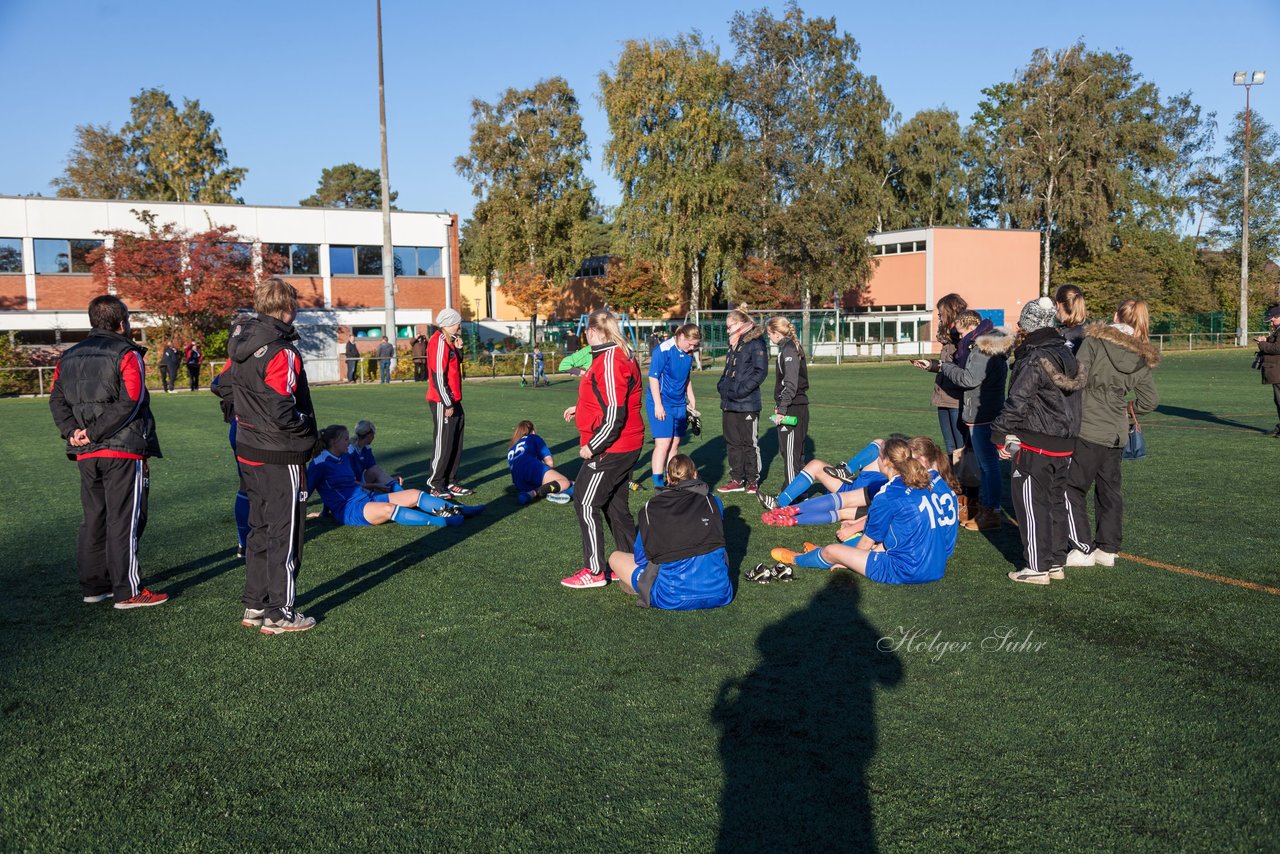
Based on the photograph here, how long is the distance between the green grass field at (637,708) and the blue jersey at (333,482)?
838 mm

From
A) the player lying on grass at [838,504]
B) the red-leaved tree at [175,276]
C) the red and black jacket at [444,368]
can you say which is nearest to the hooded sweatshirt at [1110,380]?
the player lying on grass at [838,504]

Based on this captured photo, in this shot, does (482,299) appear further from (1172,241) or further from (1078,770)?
(1078,770)

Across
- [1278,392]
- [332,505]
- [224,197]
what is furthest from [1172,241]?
[332,505]

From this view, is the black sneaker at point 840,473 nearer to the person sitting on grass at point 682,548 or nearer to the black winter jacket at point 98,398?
the person sitting on grass at point 682,548

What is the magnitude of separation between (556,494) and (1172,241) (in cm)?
6373

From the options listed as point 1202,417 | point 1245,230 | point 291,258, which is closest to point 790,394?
point 1202,417

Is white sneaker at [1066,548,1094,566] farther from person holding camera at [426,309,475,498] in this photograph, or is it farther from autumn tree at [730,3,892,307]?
autumn tree at [730,3,892,307]

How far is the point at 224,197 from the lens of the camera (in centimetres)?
5891

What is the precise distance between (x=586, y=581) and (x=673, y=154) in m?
43.2

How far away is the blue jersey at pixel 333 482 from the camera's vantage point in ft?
28.0

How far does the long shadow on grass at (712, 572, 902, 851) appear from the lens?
3.35 m

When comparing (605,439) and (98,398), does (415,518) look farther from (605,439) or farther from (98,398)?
(98,398)

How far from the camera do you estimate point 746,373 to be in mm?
9617

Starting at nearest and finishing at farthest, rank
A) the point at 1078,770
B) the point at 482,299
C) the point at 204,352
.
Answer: the point at 1078,770 → the point at 204,352 → the point at 482,299
